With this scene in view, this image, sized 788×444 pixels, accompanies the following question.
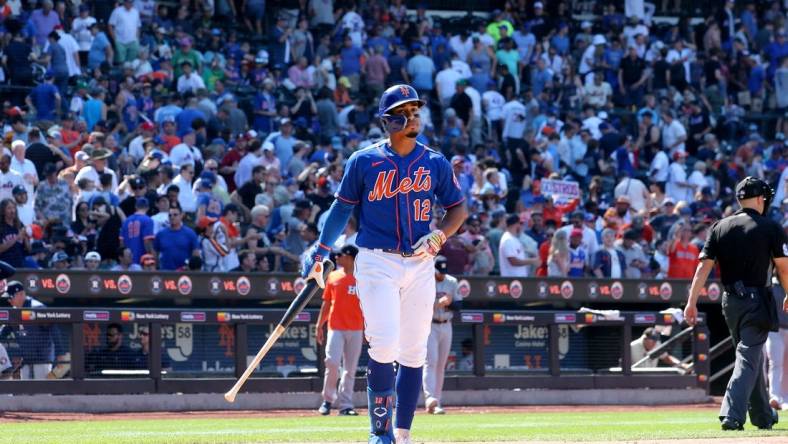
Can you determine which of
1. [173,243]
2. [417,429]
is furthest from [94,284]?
[417,429]

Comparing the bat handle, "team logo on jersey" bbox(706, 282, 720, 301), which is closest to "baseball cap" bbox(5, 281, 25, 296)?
the bat handle

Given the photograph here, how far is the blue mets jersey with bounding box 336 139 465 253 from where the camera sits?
7754 mm

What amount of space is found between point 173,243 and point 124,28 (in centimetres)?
650

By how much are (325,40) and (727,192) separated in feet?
24.1

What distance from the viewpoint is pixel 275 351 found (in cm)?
1592

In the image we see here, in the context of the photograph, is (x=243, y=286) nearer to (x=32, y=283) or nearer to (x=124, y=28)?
(x=32, y=283)

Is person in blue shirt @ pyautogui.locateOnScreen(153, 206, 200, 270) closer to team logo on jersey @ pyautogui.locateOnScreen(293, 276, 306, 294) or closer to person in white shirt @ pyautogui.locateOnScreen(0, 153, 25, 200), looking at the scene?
team logo on jersey @ pyautogui.locateOnScreen(293, 276, 306, 294)

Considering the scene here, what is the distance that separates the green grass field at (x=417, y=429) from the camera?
9.80m

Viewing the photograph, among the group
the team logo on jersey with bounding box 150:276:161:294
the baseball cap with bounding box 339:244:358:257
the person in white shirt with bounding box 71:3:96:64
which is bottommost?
the team logo on jersey with bounding box 150:276:161:294

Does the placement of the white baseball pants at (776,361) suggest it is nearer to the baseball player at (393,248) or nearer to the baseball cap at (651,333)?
the baseball cap at (651,333)

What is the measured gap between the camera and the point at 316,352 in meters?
16.2

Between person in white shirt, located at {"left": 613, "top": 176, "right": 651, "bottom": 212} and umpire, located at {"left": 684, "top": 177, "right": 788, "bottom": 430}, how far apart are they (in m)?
11.9

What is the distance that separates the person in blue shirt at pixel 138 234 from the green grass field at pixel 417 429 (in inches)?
105

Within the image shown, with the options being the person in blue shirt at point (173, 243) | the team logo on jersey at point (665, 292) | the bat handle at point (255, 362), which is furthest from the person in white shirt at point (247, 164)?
the bat handle at point (255, 362)
